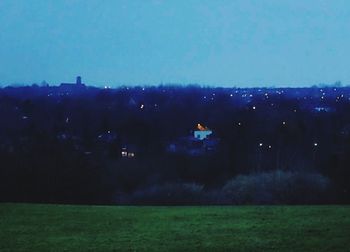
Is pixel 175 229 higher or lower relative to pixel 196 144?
lower

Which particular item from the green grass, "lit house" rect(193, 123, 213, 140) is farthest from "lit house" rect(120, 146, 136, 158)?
the green grass

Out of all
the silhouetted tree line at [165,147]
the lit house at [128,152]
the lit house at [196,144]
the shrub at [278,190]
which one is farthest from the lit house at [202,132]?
the shrub at [278,190]

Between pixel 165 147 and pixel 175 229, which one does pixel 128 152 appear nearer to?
pixel 165 147

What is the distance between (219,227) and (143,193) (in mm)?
9935

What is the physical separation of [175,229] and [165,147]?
17.3m

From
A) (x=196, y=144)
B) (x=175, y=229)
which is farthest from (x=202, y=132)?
(x=175, y=229)

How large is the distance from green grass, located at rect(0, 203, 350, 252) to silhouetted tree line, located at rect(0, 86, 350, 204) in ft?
17.6

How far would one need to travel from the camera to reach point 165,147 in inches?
1011

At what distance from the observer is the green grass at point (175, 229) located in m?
7.24

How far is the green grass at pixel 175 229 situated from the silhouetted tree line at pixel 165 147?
5363 millimetres

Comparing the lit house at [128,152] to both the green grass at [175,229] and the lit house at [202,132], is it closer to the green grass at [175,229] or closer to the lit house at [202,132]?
the lit house at [202,132]

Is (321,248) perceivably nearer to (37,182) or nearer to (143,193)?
(143,193)

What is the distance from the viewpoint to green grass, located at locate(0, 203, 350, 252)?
7.24 m

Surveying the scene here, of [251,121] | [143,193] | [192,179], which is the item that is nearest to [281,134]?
[251,121]
